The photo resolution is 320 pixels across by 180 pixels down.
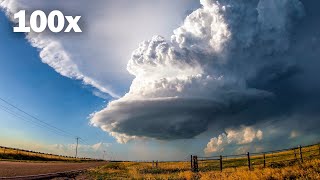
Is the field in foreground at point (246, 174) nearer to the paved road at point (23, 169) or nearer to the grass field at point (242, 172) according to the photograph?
the grass field at point (242, 172)

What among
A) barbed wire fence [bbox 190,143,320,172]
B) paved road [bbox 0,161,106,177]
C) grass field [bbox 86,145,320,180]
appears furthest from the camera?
barbed wire fence [bbox 190,143,320,172]

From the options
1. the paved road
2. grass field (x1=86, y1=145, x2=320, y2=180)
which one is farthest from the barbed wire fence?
the paved road

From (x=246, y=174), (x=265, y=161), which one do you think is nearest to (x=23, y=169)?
(x=246, y=174)

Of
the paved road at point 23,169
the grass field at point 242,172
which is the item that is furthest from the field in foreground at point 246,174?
the paved road at point 23,169

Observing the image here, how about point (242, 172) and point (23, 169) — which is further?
point (242, 172)

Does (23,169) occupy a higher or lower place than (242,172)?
higher

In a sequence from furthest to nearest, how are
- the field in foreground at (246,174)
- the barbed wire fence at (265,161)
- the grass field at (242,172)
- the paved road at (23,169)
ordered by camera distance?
the barbed wire fence at (265,161) < the paved road at (23,169) < the grass field at (242,172) < the field in foreground at (246,174)

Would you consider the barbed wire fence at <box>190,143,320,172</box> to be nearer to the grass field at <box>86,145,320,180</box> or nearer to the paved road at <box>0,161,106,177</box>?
the grass field at <box>86,145,320,180</box>

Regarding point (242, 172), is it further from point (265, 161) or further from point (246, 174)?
point (265, 161)

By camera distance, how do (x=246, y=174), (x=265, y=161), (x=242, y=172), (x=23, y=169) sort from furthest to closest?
(x=265, y=161)
(x=242, y=172)
(x=23, y=169)
(x=246, y=174)

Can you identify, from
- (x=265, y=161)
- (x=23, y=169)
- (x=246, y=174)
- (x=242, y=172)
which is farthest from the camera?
(x=265, y=161)

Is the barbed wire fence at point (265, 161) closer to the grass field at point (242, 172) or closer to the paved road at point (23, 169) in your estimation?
the grass field at point (242, 172)

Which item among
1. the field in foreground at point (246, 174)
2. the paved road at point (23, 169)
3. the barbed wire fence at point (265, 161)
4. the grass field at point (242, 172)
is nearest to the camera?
the field in foreground at point (246, 174)

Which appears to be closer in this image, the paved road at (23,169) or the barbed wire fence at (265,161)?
the paved road at (23,169)
